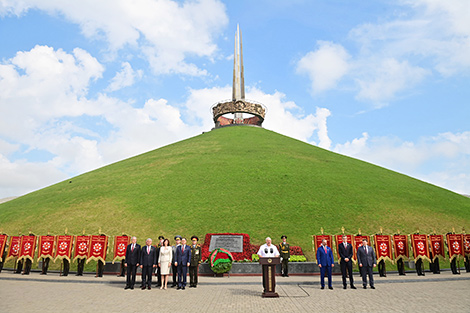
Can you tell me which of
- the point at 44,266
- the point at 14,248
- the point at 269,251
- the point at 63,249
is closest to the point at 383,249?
the point at 269,251

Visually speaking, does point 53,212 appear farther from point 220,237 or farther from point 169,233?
point 220,237

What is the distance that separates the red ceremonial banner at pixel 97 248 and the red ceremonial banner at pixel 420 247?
55.8 ft

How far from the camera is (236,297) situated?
10945 millimetres

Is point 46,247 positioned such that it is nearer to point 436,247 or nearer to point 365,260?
point 365,260

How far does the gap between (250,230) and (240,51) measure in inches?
2362

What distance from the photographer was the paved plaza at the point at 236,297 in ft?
29.8

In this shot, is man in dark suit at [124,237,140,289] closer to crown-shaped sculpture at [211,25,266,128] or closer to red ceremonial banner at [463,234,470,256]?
red ceremonial banner at [463,234,470,256]

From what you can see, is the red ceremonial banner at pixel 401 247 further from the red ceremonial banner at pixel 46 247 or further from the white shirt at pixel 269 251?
the red ceremonial banner at pixel 46 247

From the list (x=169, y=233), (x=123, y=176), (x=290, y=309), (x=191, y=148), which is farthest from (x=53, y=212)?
(x=290, y=309)

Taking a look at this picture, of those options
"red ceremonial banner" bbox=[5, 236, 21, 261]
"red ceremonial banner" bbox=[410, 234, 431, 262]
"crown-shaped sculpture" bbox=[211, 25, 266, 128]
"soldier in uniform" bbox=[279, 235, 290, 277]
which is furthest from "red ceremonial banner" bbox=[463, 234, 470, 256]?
"crown-shaped sculpture" bbox=[211, 25, 266, 128]

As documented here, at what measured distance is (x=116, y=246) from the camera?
18.0 m

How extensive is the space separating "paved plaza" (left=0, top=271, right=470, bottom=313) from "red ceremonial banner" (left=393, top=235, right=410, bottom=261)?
309cm

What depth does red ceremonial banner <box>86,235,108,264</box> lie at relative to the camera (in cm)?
1758

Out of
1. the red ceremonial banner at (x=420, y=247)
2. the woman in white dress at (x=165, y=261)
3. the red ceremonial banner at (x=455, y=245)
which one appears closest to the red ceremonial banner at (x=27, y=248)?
the woman in white dress at (x=165, y=261)
